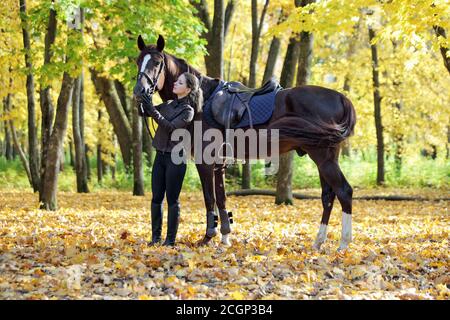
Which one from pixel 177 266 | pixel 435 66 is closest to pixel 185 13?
pixel 177 266

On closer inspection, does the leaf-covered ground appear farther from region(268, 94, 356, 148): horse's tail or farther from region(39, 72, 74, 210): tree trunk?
region(268, 94, 356, 148): horse's tail

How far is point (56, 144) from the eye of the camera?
11.6 m

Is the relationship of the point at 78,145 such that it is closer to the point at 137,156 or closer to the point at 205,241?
the point at 137,156

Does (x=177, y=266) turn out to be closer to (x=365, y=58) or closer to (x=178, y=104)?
(x=178, y=104)

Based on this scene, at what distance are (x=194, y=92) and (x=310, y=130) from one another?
147 cm

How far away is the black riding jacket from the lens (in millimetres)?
6750

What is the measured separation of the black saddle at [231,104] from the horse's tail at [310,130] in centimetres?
41

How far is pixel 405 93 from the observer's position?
915 inches

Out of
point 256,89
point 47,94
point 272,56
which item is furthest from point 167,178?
point 272,56

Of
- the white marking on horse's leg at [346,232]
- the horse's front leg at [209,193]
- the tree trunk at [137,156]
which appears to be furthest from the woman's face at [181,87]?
the tree trunk at [137,156]

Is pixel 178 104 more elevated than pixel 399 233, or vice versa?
pixel 178 104

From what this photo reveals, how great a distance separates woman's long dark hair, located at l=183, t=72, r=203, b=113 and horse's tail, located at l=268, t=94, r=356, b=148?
92 centimetres
